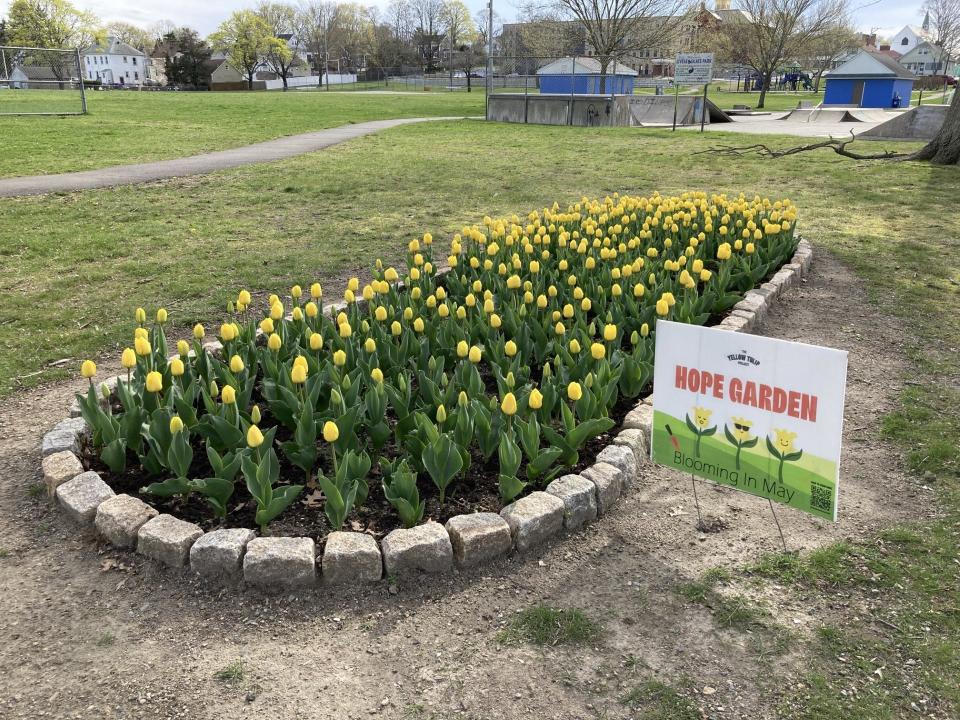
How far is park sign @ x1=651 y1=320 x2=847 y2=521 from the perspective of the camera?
9.49 ft

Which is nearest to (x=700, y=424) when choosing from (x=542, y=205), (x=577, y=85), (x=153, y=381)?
(x=153, y=381)

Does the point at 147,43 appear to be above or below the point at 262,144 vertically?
above

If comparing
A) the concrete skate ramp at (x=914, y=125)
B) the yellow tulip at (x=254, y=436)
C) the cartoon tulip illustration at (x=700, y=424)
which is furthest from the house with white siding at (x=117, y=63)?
the cartoon tulip illustration at (x=700, y=424)

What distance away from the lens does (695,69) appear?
25.2 metres

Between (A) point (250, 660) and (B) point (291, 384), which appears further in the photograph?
(B) point (291, 384)

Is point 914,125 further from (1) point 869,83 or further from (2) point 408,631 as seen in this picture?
(1) point 869,83

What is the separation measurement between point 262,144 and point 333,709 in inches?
759

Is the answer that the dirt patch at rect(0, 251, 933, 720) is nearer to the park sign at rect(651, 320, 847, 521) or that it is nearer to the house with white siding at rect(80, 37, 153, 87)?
the park sign at rect(651, 320, 847, 521)

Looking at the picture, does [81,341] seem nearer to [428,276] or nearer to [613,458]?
[428,276]

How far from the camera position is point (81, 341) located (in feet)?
18.6

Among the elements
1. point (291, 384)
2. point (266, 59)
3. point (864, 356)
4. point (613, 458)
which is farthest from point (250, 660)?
point (266, 59)

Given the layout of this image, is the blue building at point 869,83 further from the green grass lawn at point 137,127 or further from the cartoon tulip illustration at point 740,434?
the cartoon tulip illustration at point 740,434

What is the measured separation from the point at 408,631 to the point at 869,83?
53.6 metres

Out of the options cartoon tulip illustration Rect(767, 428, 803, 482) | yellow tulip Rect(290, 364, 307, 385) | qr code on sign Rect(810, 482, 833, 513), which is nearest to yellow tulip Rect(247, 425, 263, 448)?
yellow tulip Rect(290, 364, 307, 385)
